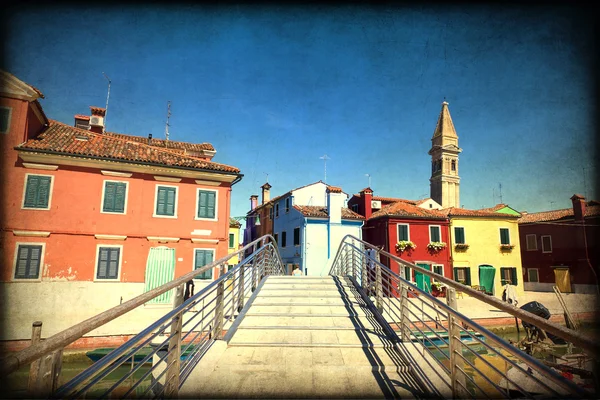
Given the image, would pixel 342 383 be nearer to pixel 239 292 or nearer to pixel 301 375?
pixel 301 375

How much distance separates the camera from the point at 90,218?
12758mm

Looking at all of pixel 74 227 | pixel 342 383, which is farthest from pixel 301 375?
pixel 74 227

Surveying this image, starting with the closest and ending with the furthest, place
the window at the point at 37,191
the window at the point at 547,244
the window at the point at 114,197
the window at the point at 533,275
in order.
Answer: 1. the window at the point at 37,191
2. the window at the point at 114,197
3. the window at the point at 547,244
4. the window at the point at 533,275

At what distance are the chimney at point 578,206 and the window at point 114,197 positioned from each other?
2888 centimetres

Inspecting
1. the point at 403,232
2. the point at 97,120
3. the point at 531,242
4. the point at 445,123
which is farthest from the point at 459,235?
the point at 445,123

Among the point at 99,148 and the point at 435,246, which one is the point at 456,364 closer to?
the point at 99,148

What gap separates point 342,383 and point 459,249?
2189cm

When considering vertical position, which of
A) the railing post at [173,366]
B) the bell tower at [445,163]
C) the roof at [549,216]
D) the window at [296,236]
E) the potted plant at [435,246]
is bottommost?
the railing post at [173,366]

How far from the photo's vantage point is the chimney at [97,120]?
16.1 metres

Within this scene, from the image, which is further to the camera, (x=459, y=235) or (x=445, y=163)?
(x=445, y=163)

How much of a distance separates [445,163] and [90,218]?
45812mm

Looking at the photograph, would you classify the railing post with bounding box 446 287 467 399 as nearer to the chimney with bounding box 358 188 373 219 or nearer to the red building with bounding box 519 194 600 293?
the chimney with bounding box 358 188 373 219

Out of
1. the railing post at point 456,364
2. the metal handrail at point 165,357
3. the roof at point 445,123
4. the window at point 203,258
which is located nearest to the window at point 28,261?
the window at point 203,258

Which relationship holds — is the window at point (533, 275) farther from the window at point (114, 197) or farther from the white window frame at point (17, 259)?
the white window frame at point (17, 259)
